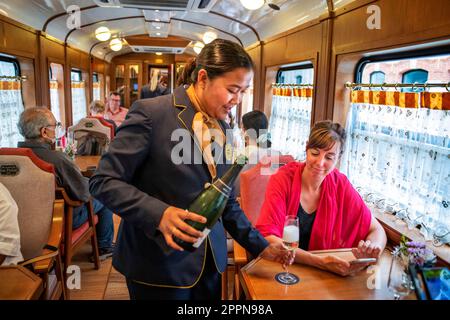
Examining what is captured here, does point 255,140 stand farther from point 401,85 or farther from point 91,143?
point 91,143

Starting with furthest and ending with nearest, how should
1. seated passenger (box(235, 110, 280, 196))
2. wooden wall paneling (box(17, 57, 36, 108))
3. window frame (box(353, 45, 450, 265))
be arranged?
1. wooden wall paneling (box(17, 57, 36, 108))
2. seated passenger (box(235, 110, 280, 196))
3. window frame (box(353, 45, 450, 265))

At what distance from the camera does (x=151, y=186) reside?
1.19m

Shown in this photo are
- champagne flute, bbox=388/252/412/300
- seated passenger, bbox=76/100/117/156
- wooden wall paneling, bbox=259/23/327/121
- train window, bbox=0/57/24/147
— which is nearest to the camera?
champagne flute, bbox=388/252/412/300

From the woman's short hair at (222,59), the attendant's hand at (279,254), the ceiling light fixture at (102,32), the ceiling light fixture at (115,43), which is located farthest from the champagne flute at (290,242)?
the ceiling light fixture at (115,43)

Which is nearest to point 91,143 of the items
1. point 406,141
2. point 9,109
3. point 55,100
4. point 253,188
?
point 9,109

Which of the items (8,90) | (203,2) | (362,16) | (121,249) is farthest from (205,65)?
(8,90)

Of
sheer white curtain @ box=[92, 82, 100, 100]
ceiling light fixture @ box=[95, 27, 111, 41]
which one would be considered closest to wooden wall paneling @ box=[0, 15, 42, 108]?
ceiling light fixture @ box=[95, 27, 111, 41]

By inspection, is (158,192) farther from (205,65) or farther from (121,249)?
(205,65)

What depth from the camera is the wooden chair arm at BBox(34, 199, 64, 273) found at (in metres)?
1.85

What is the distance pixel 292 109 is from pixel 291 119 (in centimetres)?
12

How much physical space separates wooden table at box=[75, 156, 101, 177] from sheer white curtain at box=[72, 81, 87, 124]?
230cm

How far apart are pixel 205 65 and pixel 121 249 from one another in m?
0.70

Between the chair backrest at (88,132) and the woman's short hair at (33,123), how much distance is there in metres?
1.58

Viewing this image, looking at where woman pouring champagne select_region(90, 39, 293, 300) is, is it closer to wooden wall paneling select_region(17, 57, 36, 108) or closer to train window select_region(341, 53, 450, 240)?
train window select_region(341, 53, 450, 240)
